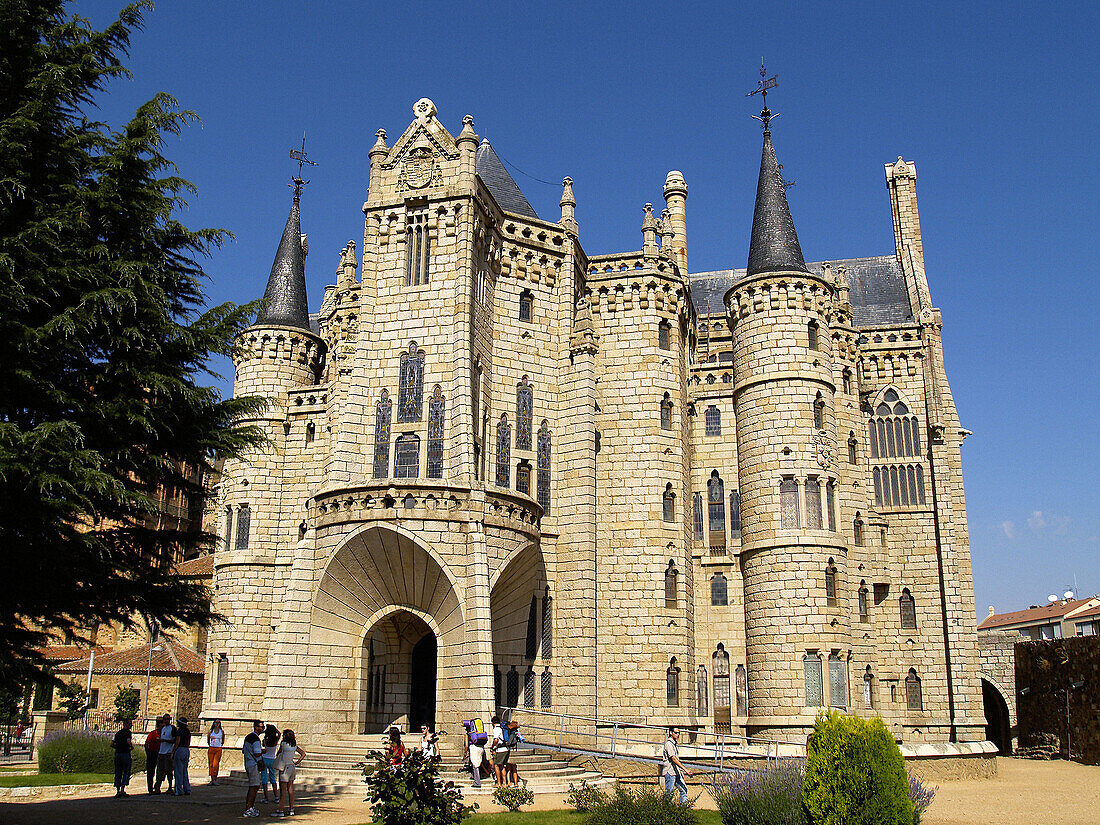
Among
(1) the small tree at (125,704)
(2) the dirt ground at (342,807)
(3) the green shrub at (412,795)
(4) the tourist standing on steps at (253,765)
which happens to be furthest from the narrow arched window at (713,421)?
(1) the small tree at (125,704)

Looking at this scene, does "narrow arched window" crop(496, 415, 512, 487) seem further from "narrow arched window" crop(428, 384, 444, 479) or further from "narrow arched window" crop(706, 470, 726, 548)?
"narrow arched window" crop(706, 470, 726, 548)

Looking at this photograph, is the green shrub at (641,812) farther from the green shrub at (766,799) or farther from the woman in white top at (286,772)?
the woman in white top at (286,772)

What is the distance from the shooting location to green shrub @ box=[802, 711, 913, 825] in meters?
13.1

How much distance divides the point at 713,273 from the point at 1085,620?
39477 mm

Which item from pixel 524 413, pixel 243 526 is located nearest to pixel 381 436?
pixel 524 413

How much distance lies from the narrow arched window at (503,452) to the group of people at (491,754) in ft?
28.1

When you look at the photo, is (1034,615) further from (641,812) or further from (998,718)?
(641,812)

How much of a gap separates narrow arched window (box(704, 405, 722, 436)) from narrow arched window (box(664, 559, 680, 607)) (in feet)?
18.6

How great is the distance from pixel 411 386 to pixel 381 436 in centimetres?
171

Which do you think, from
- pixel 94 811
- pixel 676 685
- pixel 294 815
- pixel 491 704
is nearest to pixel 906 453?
pixel 676 685

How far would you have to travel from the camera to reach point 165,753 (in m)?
20.3

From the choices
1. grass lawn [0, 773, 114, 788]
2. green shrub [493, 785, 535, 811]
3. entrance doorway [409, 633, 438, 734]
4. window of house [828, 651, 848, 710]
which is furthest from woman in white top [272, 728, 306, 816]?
window of house [828, 651, 848, 710]

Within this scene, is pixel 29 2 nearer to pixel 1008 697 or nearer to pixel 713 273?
pixel 713 273

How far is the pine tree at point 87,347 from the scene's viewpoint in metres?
13.3
